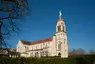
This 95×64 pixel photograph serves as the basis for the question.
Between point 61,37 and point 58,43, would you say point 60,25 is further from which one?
point 58,43

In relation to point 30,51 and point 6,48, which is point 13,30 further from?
point 30,51

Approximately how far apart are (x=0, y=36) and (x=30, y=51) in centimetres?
7716

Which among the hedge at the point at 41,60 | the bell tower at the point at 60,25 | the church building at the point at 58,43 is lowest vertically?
the hedge at the point at 41,60

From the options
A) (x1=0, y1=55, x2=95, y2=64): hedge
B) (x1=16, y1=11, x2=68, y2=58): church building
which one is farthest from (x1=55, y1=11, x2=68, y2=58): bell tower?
(x1=0, y1=55, x2=95, y2=64): hedge

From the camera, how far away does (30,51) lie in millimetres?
85812

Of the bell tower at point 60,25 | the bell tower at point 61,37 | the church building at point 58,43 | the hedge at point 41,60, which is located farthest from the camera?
the bell tower at point 60,25

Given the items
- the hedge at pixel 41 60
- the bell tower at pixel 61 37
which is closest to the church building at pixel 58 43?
the bell tower at pixel 61 37

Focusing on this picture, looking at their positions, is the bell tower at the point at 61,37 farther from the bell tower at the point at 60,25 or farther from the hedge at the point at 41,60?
the hedge at the point at 41,60

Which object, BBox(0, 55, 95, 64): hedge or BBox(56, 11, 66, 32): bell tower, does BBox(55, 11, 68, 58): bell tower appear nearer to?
BBox(56, 11, 66, 32): bell tower

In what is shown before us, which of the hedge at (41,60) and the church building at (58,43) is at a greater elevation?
the church building at (58,43)

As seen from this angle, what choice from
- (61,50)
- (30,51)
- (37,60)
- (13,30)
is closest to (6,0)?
(13,30)

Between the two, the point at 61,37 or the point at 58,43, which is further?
the point at 58,43

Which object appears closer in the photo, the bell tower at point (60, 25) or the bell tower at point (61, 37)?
the bell tower at point (61, 37)

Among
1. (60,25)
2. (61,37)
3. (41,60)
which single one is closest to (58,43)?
(61,37)
